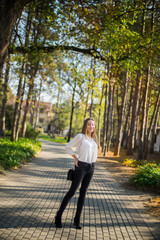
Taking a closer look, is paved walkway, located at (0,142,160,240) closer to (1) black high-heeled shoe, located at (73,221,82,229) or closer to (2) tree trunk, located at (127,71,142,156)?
(1) black high-heeled shoe, located at (73,221,82,229)

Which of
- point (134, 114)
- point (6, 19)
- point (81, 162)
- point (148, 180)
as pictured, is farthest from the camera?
point (134, 114)

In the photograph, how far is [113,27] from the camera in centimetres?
814

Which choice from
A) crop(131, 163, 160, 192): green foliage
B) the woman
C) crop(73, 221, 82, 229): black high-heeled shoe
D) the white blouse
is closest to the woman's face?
the woman

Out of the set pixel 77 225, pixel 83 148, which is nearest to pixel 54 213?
pixel 77 225

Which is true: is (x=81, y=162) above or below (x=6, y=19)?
below

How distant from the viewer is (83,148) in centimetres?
416

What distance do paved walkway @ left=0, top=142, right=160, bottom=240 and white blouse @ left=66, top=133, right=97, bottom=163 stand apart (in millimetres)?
1285

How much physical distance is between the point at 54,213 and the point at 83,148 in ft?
5.55

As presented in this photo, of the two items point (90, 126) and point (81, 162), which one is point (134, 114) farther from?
point (81, 162)

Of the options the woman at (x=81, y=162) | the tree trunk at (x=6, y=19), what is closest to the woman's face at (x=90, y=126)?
the woman at (x=81, y=162)

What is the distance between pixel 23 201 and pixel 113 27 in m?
6.37

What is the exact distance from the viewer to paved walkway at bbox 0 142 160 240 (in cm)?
388

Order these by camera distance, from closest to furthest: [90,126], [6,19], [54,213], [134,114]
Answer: [90,126] → [54,213] → [6,19] → [134,114]

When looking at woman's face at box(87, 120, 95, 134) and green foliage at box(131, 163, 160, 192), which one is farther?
green foliage at box(131, 163, 160, 192)
